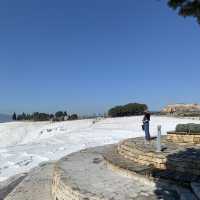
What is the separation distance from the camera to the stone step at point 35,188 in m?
9.55

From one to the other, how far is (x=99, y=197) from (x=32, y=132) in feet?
93.6

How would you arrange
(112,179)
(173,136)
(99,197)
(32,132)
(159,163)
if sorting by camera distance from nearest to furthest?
(99,197) → (112,179) → (159,163) → (173,136) → (32,132)

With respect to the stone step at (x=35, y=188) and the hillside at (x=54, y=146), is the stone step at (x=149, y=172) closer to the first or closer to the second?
the stone step at (x=35, y=188)

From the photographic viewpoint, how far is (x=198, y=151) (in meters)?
10.0

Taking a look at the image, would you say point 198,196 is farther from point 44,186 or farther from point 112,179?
point 44,186

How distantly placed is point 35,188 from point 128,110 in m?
31.8

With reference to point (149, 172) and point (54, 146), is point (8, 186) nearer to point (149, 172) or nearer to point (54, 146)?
point (149, 172)

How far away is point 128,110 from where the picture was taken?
1634 inches

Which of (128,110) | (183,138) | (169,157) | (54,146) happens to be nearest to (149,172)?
(169,157)

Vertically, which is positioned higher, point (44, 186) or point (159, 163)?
point (159, 163)

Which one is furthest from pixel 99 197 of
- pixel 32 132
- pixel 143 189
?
pixel 32 132

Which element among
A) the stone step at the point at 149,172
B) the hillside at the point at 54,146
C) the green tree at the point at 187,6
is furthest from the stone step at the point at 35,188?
the green tree at the point at 187,6

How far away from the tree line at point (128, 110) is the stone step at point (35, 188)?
29344mm

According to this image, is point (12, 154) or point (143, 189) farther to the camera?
point (12, 154)
